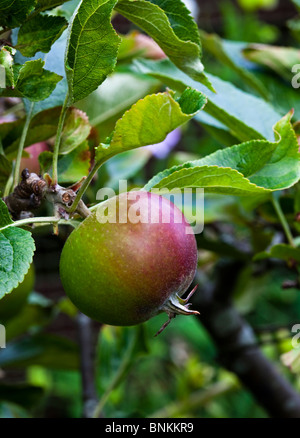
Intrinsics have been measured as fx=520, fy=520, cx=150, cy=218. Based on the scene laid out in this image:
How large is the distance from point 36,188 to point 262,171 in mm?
207

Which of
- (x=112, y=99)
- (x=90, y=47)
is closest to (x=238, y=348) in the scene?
(x=112, y=99)

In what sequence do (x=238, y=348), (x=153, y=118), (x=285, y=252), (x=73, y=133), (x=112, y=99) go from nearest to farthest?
(x=153, y=118), (x=73, y=133), (x=285, y=252), (x=112, y=99), (x=238, y=348)

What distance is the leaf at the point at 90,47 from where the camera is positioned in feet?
1.29

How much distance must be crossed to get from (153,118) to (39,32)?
0.15 metres

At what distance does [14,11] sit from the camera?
42 cm

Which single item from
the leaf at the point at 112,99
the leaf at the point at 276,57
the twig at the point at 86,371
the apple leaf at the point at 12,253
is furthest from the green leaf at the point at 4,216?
the leaf at the point at 276,57

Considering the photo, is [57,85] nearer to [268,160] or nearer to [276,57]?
[268,160]

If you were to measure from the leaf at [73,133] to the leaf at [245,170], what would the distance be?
4.3 inches

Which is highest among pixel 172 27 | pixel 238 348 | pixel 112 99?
pixel 172 27

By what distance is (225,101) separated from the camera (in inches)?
25.2

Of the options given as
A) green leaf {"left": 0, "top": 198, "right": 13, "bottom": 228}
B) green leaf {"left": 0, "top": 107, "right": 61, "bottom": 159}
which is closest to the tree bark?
green leaf {"left": 0, "top": 107, "right": 61, "bottom": 159}

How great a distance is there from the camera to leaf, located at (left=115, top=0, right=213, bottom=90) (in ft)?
1.44

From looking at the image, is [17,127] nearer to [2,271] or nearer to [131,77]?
[2,271]
